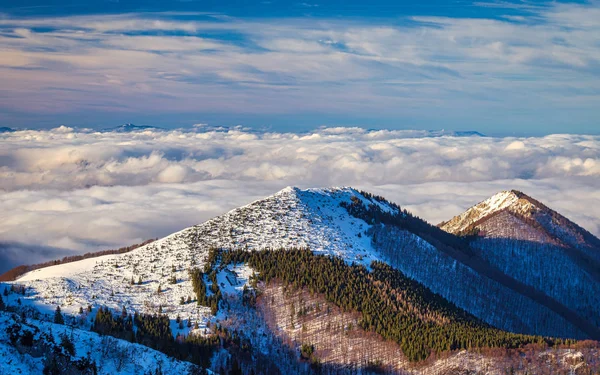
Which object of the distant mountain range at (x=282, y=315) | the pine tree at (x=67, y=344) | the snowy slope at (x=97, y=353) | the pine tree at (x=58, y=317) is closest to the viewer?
the snowy slope at (x=97, y=353)

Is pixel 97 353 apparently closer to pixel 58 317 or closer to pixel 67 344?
pixel 67 344

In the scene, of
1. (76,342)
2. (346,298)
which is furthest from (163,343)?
(346,298)

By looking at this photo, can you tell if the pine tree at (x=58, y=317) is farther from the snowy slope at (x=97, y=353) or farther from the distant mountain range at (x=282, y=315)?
the snowy slope at (x=97, y=353)

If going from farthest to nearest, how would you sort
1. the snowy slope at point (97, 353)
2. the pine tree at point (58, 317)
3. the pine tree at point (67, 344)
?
the pine tree at point (58, 317)
the pine tree at point (67, 344)
the snowy slope at point (97, 353)

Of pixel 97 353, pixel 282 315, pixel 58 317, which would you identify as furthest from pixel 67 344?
pixel 282 315

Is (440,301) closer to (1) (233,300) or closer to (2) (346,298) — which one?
(2) (346,298)

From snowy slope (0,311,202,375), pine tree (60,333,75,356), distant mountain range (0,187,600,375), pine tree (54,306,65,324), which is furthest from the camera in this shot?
distant mountain range (0,187,600,375)

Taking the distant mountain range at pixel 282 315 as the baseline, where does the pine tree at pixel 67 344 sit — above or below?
above

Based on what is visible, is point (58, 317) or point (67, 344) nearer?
point (67, 344)

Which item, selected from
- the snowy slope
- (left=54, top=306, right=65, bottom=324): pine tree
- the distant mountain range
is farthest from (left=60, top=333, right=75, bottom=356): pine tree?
(left=54, top=306, right=65, bottom=324): pine tree

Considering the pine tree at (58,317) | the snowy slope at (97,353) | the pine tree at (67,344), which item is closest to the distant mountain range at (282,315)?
the pine tree at (58,317)

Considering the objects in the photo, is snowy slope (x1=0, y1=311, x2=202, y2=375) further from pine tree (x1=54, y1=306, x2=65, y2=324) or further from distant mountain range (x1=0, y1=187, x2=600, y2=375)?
pine tree (x1=54, y1=306, x2=65, y2=324)
